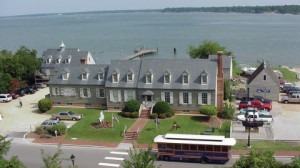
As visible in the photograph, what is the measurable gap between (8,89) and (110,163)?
32950 millimetres

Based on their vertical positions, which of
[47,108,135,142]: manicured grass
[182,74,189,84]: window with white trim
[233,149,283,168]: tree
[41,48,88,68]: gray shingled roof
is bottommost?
[47,108,135,142]: manicured grass

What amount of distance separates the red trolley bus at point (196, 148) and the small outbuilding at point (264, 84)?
69.8ft

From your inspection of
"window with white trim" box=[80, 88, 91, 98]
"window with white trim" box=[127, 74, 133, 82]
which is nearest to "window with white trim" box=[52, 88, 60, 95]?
"window with white trim" box=[80, 88, 91, 98]

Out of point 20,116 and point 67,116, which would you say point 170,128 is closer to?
point 67,116

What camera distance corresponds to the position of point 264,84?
180 ft

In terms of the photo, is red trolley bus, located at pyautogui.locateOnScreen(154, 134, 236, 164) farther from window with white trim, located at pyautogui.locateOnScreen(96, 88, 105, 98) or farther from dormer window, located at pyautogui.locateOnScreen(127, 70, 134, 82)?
window with white trim, located at pyautogui.locateOnScreen(96, 88, 105, 98)

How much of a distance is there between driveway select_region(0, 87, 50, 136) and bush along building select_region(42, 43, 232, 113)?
408 centimetres

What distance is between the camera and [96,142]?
4234 centimetres

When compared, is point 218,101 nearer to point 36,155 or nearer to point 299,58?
point 36,155

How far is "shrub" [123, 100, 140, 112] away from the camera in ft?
162

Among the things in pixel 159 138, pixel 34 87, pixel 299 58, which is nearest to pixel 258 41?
pixel 299 58

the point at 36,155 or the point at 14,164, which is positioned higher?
the point at 14,164

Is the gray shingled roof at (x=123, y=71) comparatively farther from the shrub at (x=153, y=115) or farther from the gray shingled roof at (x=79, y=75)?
the shrub at (x=153, y=115)

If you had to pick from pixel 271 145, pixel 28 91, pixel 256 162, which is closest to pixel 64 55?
pixel 28 91
